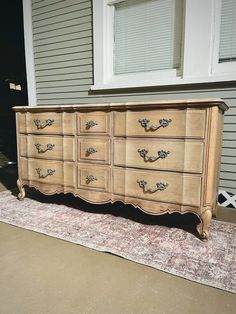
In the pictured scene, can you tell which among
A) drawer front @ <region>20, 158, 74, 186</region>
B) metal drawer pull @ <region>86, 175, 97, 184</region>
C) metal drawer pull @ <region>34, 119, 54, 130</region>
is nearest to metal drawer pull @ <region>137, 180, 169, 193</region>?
metal drawer pull @ <region>86, 175, 97, 184</region>

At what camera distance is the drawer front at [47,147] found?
206 cm

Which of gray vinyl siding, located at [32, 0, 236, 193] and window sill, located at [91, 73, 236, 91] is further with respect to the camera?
gray vinyl siding, located at [32, 0, 236, 193]

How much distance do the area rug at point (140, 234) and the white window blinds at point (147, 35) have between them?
145cm

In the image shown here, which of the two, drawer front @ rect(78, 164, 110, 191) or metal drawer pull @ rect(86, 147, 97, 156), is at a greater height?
metal drawer pull @ rect(86, 147, 97, 156)

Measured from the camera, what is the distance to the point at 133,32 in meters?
2.59

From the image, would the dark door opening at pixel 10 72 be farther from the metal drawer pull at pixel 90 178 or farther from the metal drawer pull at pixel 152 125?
the metal drawer pull at pixel 152 125

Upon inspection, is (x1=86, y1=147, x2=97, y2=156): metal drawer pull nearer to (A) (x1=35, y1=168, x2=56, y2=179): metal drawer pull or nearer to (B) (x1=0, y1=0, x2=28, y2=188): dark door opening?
(A) (x1=35, y1=168, x2=56, y2=179): metal drawer pull

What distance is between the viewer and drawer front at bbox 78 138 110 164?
1.89 metres

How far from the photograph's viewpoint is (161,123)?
5.46 feet

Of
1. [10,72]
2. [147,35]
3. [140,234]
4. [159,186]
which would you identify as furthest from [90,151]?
[10,72]

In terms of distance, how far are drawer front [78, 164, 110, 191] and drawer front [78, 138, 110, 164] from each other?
63mm

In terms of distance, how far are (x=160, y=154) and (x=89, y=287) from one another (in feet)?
2.98

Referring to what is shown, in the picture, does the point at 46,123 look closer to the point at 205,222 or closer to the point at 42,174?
the point at 42,174

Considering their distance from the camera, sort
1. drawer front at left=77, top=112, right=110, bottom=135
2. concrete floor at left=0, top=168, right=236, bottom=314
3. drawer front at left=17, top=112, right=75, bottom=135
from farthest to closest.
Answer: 1. drawer front at left=17, top=112, right=75, bottom=135
2. drawer front at left=77, top=112, right=110, bottom=135
3. concrete floor at left=0, top=168, right=236, bottom=314
